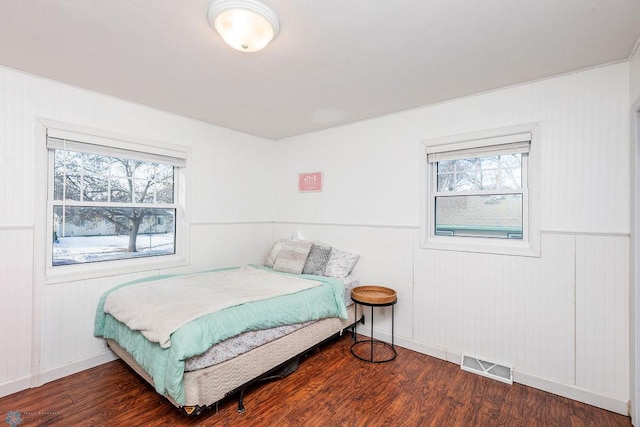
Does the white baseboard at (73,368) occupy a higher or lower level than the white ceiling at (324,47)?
Result: lower

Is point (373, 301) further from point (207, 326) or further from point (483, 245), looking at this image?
point (207, 326)

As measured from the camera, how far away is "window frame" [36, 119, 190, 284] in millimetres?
2430

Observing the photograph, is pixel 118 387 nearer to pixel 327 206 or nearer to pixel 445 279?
pixel 327 206

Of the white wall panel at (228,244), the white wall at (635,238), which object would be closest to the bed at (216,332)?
the white wall panel at (228,244)

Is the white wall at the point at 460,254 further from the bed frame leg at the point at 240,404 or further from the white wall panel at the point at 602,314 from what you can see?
the bed frame leg at the point at 240,404

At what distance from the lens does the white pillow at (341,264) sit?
3305 mm

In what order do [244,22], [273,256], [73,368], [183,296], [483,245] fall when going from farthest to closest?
[273,256] → [483,245] → [73,368] → [183,296] → [244,22]

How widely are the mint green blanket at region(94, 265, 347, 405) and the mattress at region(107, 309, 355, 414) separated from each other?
73 millimetres

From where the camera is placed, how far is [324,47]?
191 centimetres

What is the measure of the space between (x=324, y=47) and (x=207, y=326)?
1934 mm

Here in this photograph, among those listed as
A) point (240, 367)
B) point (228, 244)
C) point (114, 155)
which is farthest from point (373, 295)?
point (114, 155)

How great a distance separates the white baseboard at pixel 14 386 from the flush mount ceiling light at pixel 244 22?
2.88 m

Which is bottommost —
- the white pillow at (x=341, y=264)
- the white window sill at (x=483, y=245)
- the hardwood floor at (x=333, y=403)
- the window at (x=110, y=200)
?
the hardwood floor at (x=333, y=403)

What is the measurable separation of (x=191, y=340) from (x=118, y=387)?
1072 mm
